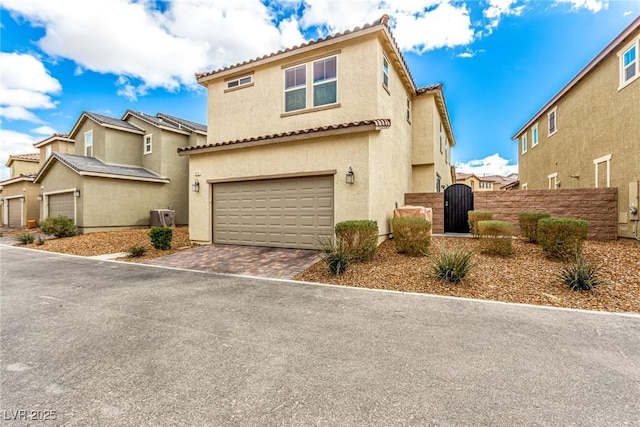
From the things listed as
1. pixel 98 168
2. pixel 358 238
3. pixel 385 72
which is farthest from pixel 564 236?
pixel 98 168

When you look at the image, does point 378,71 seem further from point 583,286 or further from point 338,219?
point 583,286

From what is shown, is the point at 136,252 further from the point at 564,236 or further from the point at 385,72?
the point at 564,236

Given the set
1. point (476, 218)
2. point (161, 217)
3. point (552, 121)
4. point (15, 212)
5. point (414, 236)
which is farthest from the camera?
point (15, 212)

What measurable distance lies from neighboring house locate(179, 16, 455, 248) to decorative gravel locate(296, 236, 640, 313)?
2145 mm

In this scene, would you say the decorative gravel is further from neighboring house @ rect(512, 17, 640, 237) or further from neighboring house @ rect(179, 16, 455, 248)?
neighboring house @ rect(512, 17, 640, 237)

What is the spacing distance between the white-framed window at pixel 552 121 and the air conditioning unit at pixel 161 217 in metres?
22.8

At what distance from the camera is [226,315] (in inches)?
173

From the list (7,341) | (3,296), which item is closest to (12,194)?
(3,296)

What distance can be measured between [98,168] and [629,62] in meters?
24.7

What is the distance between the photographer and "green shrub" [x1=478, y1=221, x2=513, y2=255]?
297 inches

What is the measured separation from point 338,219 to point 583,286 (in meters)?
5.76

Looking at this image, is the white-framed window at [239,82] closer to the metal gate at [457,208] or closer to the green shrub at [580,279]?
the metal gate at [457,208]

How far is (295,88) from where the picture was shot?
1065cm

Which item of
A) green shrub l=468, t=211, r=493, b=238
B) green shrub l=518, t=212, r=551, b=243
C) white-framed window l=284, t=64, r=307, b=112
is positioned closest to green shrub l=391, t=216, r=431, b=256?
green shrub l=468, t=211, r=493, b=238
